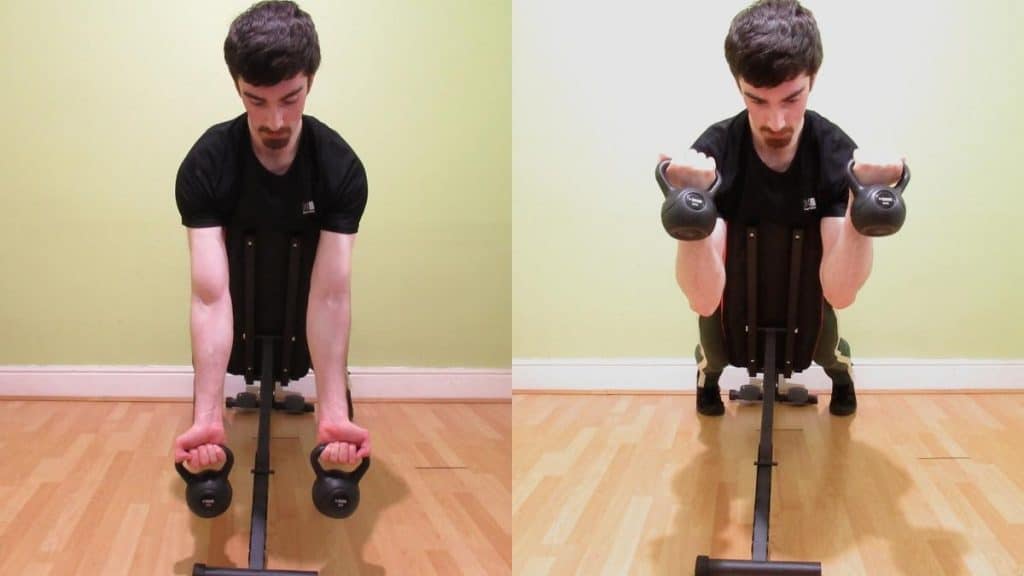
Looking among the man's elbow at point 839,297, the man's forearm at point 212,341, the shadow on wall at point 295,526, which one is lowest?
the shadow on wall at point 295,526

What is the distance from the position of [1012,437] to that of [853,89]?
1.03 meters

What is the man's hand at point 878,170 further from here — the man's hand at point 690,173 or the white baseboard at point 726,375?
the white baseboard at point 726,375

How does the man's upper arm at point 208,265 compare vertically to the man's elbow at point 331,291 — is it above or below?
above

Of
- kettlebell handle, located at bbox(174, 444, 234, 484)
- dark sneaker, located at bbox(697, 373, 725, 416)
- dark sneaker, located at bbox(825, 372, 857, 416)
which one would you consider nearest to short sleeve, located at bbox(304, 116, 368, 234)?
kettlebell handle, located at bbox(174, 444, 234, 484)

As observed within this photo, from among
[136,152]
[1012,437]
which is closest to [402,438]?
[136,152]

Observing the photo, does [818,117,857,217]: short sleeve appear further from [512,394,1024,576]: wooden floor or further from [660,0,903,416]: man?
[512,394,1024,576]: wooden floor

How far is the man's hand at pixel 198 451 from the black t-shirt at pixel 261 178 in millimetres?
419

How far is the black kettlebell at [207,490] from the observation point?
170 cm

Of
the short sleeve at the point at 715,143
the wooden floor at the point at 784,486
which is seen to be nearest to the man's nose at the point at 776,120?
the short sleeve at the point at 715,143

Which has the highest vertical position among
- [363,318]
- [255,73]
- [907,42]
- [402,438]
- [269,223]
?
[907,42]

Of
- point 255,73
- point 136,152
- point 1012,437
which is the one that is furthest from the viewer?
point 136,152

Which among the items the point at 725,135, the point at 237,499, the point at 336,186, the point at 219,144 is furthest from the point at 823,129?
the point at 237,499

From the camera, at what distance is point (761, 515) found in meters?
1.80

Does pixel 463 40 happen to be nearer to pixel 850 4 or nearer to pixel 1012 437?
pixel 850 4
